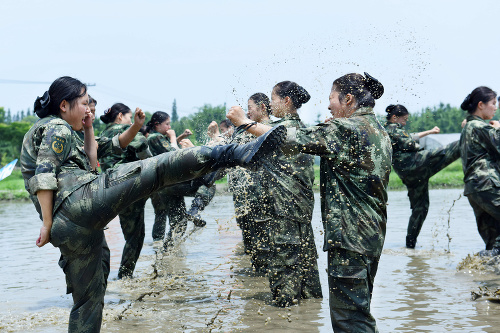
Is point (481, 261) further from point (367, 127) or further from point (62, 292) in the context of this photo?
point (62, 292)

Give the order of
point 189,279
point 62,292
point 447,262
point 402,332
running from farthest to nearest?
point 447,262
point 189,279
point 62,292
point 402,332

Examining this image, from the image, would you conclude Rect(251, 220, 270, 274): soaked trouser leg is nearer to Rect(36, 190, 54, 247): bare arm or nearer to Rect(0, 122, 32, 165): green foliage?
Rect(36, 190, 54, 247): bare arm

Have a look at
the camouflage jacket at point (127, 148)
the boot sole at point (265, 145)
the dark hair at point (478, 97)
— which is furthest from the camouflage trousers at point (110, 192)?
the dark hair at point (478, 97)

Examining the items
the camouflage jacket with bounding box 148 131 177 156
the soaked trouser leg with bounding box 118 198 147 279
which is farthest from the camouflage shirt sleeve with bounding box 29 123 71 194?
the camouflage jacket with bounding box 148 131 177 156

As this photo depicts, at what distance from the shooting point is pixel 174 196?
1061 cm

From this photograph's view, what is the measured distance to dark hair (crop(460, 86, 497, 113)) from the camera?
328 inches

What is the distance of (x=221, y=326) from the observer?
5.81 meters

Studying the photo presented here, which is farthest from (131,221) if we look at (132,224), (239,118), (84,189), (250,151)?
(250,151)

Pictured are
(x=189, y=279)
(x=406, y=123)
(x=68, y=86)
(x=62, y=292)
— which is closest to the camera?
(x=68, y=86)

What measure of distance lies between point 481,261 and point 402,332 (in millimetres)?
3344

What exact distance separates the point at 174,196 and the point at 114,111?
254cm

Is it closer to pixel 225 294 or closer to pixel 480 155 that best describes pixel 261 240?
pixel 225 294

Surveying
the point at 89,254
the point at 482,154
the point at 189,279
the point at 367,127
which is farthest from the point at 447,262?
the point at 89,254

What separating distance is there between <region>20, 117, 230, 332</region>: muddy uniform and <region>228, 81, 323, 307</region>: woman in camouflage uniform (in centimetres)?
205
